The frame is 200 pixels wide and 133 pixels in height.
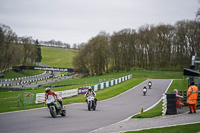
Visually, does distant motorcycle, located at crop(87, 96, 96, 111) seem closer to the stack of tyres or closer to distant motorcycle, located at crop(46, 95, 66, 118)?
distant motorcycle, located at crop(46, 95, 66, 118)

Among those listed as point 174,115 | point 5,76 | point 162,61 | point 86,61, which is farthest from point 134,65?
point 174,115

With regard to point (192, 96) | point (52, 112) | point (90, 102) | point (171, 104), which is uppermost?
point (192, 96)

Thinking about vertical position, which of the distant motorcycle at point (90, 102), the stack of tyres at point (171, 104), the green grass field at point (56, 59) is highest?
the green grass field at point (56, 59)

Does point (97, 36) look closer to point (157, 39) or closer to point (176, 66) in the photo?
point (157, 39)

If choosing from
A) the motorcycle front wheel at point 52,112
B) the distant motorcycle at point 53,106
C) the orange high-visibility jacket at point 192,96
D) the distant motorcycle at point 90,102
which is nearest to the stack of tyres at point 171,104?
the orange high-visibility jacket at point 192,96

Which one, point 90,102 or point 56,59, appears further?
point 56,59

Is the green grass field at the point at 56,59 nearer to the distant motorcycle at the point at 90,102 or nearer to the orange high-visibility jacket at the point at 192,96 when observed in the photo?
the distant motorcycle at the point at 90,102

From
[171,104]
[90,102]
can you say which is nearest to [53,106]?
[90,102]

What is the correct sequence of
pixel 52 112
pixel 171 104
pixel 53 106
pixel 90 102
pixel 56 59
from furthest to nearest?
pixel 56 59
pixel 90 102
pixel 52 112
pixel 53 106
pixel 171 104

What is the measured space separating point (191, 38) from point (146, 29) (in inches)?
643

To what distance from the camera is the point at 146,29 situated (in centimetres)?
7975

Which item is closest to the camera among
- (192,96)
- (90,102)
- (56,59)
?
(192,96)

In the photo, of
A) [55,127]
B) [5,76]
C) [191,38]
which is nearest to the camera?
[55,127]

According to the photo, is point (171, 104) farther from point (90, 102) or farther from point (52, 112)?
point (90, 102)
